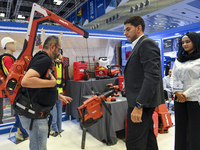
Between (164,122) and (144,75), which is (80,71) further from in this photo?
(144,75)

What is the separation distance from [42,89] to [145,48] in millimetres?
1054

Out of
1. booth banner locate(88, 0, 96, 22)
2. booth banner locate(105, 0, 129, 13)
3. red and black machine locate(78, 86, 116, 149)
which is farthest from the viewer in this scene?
booth banner locate(88, 0, 96, 22)

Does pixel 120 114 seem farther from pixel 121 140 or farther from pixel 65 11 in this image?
pixel 65 11

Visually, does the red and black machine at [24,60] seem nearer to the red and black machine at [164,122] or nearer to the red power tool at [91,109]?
the red power tool at [91,109]

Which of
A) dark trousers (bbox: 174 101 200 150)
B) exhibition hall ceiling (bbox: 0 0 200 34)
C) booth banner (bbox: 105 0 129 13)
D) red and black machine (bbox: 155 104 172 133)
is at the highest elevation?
booth banner (bbox: 105 0 129 13)

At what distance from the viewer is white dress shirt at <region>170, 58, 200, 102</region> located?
1.87m

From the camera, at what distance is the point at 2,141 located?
10.7 ft


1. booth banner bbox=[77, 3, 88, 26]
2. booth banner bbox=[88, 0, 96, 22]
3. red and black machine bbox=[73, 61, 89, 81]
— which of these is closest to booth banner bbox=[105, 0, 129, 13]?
booth banner bbox=[88, 0, 96, 22]

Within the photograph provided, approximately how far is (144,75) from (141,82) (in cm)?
9

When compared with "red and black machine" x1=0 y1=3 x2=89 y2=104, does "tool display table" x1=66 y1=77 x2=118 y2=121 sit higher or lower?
lower

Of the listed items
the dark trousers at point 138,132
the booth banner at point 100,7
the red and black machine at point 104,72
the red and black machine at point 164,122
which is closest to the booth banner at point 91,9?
the booth banner at point 100,7

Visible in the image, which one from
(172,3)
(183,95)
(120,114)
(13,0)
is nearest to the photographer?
(183,95)

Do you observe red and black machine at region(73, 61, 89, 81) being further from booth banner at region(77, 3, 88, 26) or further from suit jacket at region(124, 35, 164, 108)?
booth banner at region(77, 3, 88, 26)

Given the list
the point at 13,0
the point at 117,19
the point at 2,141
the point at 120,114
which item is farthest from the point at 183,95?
the point at 13,0
